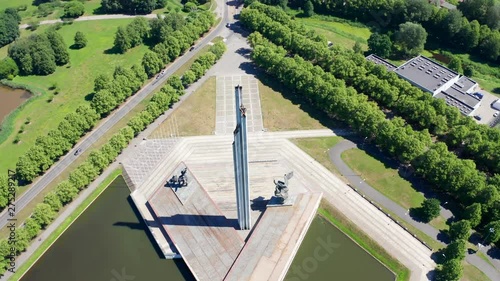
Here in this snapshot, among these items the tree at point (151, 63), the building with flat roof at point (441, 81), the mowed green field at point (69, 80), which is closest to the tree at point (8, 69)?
the mowed green field at point (69, 80)

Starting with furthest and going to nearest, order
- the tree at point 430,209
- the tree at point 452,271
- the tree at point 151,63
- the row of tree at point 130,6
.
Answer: the row of tree at point 130,6
the tree at point 151,63
the tree at point 430,209
the tree at point 452,271

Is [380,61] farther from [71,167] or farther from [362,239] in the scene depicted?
[71,167]

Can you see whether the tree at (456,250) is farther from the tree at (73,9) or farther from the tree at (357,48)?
the tree at (73,9)

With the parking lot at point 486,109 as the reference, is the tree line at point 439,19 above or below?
above

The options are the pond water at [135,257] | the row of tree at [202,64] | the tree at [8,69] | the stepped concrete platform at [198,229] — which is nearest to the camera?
the stepped concrete platform at [198,229]

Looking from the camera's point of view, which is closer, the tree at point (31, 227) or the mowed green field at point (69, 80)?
the tree at point (31, 227)

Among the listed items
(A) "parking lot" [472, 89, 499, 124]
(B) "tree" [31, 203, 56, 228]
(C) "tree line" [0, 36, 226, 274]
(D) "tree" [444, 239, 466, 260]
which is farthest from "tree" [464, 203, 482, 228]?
(B) "tree" [31, 203, 56, 228]

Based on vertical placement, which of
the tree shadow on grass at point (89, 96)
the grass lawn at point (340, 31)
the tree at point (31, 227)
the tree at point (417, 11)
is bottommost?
the tree at point (31, 227)
